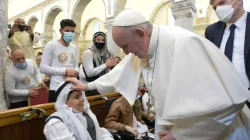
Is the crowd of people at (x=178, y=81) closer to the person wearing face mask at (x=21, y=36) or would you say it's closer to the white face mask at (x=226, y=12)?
the white face mask at (x=226, y=12)

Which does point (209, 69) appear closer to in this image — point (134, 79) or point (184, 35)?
point (184, 35)

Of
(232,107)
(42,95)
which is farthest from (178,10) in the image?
(232,107)

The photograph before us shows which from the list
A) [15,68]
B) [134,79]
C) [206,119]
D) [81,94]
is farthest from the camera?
[15,68]

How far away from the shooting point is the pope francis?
3.30 ft

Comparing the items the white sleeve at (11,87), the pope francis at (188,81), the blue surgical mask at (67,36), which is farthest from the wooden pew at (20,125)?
the pope francis at (188,81)

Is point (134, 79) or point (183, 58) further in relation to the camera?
point (134, 79)

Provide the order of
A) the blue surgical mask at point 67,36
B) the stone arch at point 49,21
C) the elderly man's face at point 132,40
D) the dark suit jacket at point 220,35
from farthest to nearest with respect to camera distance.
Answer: the stone arch at point 49,21 → the blue surgical mask at point 67,36 → the dark suit jacket at point 220,35 → the elderly man's face at point 132,40

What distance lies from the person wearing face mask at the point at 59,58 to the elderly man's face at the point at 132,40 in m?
1.50

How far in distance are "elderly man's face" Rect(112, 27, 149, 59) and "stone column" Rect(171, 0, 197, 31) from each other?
4.90 meters

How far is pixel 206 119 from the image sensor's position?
103cm

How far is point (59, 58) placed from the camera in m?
2.79

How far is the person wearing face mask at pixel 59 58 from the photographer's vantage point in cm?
269

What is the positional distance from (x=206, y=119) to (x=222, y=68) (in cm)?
26

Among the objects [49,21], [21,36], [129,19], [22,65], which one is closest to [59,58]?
[22,65]
